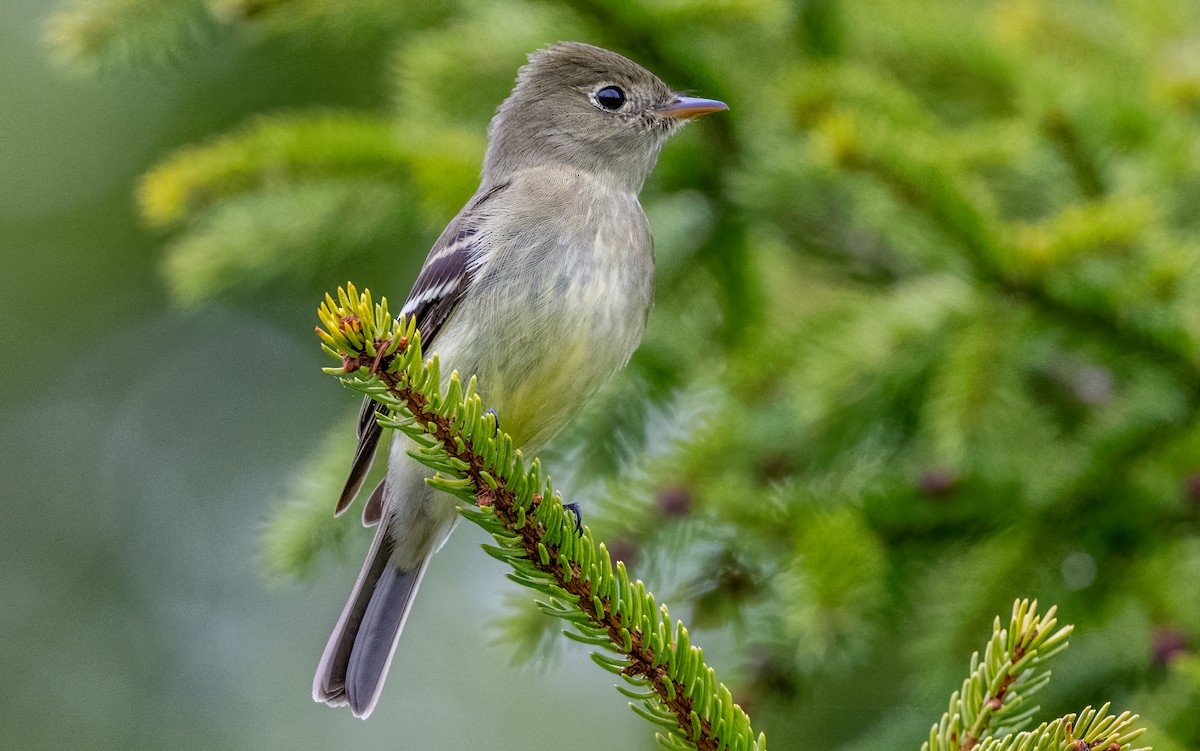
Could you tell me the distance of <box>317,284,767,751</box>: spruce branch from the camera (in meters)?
1.85

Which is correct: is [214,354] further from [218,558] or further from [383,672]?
[383,672]

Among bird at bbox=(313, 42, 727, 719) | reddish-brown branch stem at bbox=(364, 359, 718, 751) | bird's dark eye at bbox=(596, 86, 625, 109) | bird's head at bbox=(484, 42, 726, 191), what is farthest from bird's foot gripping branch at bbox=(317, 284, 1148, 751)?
bird's dark eye at bbox=(596, 86, 625, 109)

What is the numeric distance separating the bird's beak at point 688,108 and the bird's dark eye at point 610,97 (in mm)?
346

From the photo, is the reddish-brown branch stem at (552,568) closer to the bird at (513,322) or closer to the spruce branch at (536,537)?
the spruce branch at (536,537)

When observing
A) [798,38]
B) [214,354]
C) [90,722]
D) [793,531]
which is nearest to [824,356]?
[793,531]

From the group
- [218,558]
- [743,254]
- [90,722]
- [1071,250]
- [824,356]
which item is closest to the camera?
[1071,250]

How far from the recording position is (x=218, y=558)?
658 cm

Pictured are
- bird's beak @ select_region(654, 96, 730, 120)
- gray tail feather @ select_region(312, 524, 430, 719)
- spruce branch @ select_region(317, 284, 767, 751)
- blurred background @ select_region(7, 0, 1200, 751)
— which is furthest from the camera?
bird's beak @ select_region(654, 96, 730, 120)

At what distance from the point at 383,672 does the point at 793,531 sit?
1.17 metres

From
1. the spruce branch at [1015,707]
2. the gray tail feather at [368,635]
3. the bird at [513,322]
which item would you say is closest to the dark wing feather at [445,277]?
the bird at [513,322]

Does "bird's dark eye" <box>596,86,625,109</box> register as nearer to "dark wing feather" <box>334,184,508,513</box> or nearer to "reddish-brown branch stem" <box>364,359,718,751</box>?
"dark wing feather" <box>334,184,508,513</box>

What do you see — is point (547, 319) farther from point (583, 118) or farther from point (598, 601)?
point (598, 601)

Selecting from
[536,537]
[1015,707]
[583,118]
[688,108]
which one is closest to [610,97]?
[583,118]

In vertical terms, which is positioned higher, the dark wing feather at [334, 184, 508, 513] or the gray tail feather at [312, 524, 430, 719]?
the dark wing feather at [334, 184, 508, 513]
